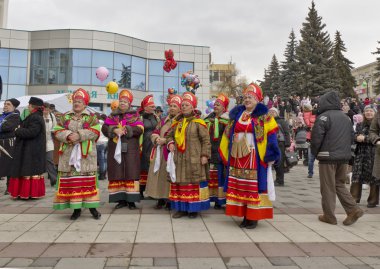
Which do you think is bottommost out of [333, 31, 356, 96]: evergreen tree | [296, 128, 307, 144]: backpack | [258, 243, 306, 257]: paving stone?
[258, 243, 306, 257]: paving stone

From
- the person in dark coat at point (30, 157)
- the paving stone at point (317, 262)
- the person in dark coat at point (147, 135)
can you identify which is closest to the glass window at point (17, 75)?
the person in dark coat at point (30, 157)

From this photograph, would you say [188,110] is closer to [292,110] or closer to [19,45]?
[292,110]

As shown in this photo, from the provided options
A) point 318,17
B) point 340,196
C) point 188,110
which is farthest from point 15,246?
point 318,17

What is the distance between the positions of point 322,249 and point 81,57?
3349 cm

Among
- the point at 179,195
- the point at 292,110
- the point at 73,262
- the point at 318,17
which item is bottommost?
the point at 73,262

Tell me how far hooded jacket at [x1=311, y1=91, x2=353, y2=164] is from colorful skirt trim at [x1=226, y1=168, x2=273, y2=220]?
1169mm

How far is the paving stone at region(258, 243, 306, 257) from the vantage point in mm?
4055

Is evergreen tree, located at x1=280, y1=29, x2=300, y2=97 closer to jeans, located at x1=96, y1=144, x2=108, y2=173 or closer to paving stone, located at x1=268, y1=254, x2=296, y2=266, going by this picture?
jeans, located at x1=96, y1=144, x2=108, y2=173

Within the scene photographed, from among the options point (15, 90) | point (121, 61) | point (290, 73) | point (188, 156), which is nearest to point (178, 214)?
point (188, 156)

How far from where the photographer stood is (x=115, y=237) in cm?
465

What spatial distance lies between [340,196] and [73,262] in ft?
13.4

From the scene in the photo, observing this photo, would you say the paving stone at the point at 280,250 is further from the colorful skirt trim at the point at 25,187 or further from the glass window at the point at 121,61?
the glass window at the point at 121,61

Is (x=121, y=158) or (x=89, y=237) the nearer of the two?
(x=89, y=237)

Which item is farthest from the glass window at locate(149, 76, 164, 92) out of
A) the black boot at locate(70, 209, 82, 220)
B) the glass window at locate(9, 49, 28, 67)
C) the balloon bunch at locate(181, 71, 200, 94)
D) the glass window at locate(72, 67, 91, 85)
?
the black boot at locate(70, 209, 82, 220)
